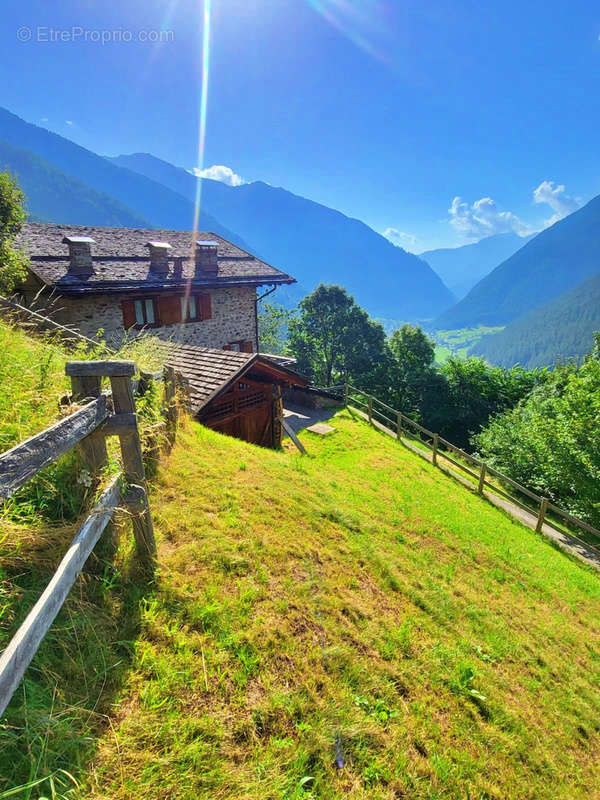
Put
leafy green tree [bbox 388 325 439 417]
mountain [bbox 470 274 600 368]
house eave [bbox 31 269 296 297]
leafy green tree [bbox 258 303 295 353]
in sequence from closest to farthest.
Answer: house eave [bbox 31 269 296 297], leafy green tree [bbox 388 325 439 417], leafy green tree [bbox 258 303 295 353], mountain [bbox 470 274 600 368]

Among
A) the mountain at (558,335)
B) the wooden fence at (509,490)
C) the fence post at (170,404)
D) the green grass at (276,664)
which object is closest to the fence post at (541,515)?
the wooden fence at (509,490)

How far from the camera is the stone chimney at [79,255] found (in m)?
12.9

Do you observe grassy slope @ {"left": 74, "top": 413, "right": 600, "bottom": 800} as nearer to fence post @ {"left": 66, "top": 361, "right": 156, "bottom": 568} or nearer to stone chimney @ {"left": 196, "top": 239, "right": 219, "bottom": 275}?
fence post @ {"left": 66, "top": 361, "right": 156, "bottom": 568}

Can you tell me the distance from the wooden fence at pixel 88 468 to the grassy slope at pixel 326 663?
853 millimetres

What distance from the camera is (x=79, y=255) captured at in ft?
42.7

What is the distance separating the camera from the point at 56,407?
2.89 m

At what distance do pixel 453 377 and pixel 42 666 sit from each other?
31.5m

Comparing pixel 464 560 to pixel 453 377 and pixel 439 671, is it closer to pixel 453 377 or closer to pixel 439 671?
pixel 439 671

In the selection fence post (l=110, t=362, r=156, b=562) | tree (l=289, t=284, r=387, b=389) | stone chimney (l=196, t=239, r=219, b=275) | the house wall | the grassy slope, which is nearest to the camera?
the grassy slope

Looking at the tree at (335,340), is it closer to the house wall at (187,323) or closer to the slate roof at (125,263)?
the slate roof at (125,263)

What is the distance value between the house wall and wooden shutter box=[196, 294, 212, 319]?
10.2 inches

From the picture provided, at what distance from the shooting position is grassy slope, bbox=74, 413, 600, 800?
232cm

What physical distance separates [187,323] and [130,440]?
1382cm

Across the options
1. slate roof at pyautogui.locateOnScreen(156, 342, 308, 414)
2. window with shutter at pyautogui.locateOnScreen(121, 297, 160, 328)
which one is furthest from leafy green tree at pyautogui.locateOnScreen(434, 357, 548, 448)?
window with shutter at pyautogui.locateOnScreen(121, 297, 160, 328)
